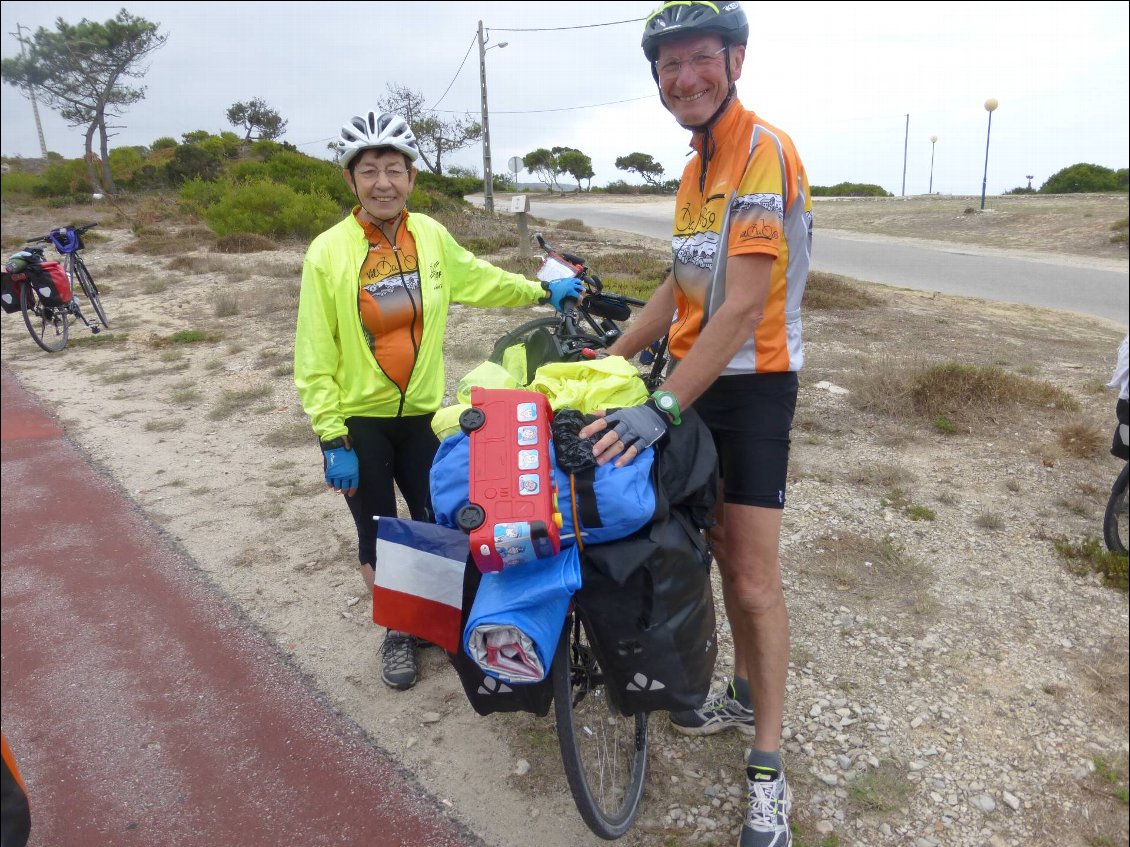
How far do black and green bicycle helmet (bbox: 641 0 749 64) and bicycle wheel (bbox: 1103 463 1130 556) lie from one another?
3.14 metres

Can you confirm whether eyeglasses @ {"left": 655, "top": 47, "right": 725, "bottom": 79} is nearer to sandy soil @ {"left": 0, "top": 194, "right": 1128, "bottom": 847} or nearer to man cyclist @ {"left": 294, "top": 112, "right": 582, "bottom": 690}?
man cyclist @ {"left": 294, "top": 112, "right": 582, "bottom": 690}

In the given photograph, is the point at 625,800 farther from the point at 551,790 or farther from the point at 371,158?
the point at 371,158

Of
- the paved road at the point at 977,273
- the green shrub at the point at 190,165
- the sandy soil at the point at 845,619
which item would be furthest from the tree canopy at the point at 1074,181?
the green shrub at the point at 190,165

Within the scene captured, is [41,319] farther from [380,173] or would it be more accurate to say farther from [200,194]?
[200,194]

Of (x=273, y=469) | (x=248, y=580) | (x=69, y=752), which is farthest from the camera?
(x=273, y=469)

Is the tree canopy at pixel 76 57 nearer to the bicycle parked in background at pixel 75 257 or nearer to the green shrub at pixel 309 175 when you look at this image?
the bicycle parked in background at pixel 75 257

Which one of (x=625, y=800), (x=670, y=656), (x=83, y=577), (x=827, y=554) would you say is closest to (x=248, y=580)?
(x=83, y=577)

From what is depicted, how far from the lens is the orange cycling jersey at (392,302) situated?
261cm

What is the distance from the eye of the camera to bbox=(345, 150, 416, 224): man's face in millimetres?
2553

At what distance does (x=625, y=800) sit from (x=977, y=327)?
28.4 ft

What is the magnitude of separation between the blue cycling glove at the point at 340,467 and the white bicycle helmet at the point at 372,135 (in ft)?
3.28

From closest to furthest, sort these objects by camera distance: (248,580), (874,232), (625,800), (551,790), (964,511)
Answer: (625,800) → (551,790) → (248,580) → (964,511) → (874,232)

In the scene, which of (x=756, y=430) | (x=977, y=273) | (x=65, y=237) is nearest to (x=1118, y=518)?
(x=756, y=430)

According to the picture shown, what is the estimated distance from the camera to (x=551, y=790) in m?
2.38
